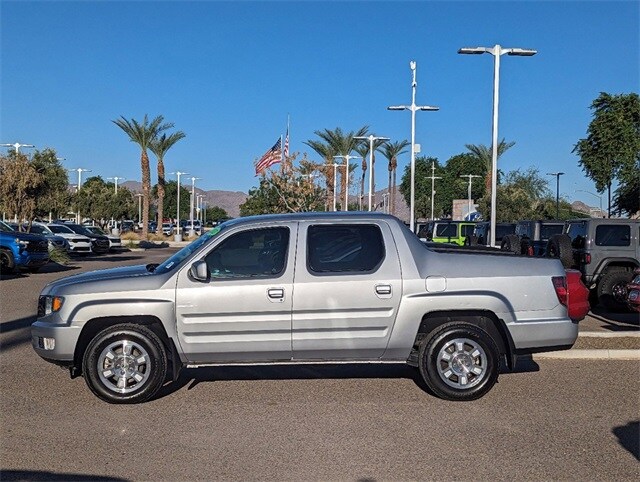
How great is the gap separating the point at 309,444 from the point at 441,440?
3.66 ft

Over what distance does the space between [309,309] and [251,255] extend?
849mm

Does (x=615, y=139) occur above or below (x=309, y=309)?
above

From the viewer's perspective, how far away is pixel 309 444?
6176 millimetres

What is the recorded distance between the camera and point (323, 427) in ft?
21.9

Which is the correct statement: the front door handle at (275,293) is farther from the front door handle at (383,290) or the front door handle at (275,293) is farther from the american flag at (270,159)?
the american flag at (270,159)

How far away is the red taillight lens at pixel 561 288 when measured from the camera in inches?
308

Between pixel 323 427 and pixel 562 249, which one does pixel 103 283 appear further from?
pixel 562 249

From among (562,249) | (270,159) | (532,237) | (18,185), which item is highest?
(270,159)

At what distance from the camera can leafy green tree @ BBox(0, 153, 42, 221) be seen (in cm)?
3003

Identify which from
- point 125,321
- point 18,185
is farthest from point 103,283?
point 18,185

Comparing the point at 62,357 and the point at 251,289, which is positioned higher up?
the point at 251,289

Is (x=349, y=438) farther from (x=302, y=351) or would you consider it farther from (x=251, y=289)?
(x=251, y=289)

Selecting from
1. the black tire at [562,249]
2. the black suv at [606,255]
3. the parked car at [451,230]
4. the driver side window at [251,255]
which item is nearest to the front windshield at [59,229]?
the parked car at [451,230]

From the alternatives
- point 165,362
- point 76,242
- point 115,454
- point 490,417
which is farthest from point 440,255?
point 76,242
